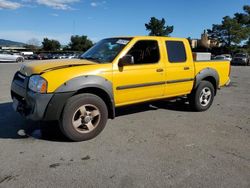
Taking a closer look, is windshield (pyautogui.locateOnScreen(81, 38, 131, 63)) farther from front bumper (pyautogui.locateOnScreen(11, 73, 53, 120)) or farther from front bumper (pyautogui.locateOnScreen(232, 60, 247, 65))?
front bumper (pyautogui.locateOnScreen(232, 60, 247, 65))

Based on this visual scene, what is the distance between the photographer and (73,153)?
3961mm

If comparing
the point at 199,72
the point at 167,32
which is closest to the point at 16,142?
the point at 199,72

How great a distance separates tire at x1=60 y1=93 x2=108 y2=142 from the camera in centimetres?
424

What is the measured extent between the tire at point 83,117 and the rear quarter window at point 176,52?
Answer: 6.51 ft

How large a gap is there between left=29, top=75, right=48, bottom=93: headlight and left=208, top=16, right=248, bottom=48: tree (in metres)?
55.3

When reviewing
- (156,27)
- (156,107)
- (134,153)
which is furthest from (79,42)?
(134,153)

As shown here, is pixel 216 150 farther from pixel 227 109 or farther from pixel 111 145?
pixel 227 109

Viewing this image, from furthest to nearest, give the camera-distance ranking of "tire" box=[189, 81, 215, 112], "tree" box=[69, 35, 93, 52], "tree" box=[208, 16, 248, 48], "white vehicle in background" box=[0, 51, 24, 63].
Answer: "tree" box=[69, 35, 93, 52] < "tree" box=[208, 16, 248, 48] < "white vehicle in background" box=[0, 51, 24, 63] < "tire" box=[189, 81, 215, 112]

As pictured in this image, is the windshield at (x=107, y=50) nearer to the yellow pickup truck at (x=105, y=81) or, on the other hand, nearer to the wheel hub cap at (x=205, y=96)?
the yellow pickup truck at (x=105, y=81)

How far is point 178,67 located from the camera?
19.0ft

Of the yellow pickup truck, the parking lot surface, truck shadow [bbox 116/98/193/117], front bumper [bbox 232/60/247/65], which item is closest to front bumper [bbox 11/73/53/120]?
the yellow pickup truck

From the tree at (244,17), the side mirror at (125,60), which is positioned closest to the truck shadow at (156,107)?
the side mirror at (125,60)

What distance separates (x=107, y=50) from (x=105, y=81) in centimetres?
91

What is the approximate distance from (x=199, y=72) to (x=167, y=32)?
68993mm
